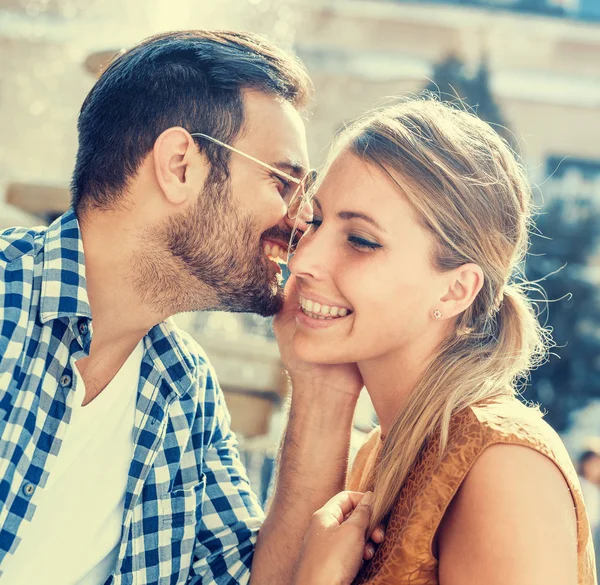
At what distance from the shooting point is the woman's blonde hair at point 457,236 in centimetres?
197

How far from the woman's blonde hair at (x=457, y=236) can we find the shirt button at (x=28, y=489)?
886 millimetres

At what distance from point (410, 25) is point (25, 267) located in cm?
1701

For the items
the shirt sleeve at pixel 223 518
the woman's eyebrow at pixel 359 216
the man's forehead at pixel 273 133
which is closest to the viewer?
the woman's eyebrow at pixel 359 216

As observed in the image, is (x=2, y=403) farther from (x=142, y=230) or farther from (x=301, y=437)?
(x=301, y=437)

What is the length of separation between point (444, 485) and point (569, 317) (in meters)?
9.16

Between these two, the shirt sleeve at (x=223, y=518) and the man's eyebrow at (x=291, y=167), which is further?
the man's eyebrow at (x=291, y=167)

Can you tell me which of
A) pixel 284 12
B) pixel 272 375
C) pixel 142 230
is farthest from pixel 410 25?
pixel 142 230

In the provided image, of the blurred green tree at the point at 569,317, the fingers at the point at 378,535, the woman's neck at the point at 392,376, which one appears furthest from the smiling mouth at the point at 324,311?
the blurred green tree at the point at 569,317

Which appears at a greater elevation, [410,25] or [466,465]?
[410,25]

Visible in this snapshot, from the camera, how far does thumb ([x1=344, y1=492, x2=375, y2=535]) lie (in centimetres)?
189

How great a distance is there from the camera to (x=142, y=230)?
91.6 inches

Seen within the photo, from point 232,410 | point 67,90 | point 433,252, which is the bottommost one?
point 232,410

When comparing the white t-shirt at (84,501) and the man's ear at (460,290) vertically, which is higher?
the man's ear at (460,290)

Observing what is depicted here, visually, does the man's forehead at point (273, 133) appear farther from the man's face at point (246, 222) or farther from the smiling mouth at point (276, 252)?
the smiling mouth at point (276, 252)
